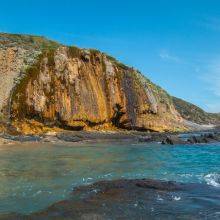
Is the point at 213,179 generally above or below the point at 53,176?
above

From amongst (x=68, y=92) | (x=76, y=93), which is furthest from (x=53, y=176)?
(x=76, y=93)

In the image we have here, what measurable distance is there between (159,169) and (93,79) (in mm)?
50105

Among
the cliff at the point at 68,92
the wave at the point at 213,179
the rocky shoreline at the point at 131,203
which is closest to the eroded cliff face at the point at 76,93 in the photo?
the cliff at the point at 68,92

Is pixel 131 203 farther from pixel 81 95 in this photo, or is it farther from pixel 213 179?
pixel 81 95

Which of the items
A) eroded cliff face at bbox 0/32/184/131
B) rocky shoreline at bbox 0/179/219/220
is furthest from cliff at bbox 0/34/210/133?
rocky shoreline at bbox 0/179/219/220

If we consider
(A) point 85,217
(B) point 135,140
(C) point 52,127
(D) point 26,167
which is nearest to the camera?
(A) point 85,217

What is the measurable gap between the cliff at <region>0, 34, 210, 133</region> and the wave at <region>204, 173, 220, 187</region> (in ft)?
142

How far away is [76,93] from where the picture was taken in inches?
2825

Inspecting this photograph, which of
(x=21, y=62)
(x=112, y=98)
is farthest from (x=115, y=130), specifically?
(x=21, y=62)

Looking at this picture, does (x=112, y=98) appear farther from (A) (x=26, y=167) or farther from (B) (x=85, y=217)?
(B) (x=85, y=217)

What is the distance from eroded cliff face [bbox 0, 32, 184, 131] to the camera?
67625 millimetres

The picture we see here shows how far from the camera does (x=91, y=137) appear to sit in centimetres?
6081

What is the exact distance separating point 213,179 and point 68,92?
51.1 meters

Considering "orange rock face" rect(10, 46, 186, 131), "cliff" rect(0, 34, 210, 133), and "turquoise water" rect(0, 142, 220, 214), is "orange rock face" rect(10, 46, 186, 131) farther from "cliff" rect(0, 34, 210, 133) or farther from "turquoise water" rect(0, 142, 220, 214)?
"turquoise water" rect(0, 142, 220, 214)
